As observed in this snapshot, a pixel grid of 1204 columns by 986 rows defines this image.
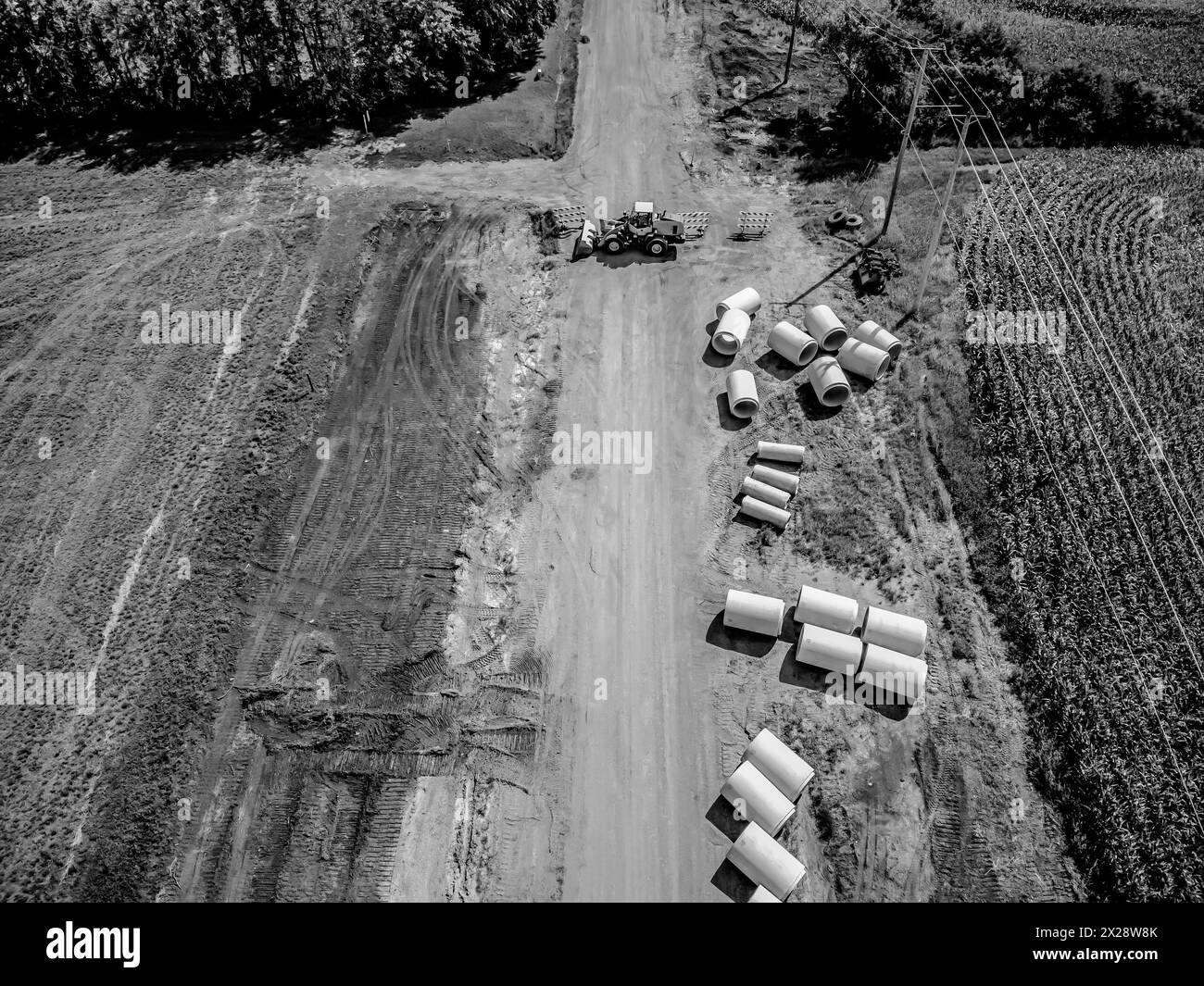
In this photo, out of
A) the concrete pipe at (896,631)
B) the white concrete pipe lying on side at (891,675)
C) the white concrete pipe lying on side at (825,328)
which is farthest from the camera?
the white concrete pipe lying on side at (825,328)

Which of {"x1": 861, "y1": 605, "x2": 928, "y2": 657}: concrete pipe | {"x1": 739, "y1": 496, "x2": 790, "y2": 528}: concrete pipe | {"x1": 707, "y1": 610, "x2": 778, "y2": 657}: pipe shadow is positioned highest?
{"x1": 739, "y1": 496, "x2": 790, "y2": 528}: concrete pipe

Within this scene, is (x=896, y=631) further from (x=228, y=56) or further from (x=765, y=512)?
(x=228, y=56)

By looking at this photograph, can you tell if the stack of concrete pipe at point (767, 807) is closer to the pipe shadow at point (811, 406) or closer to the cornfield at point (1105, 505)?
the cornfield at point (1105, 505)

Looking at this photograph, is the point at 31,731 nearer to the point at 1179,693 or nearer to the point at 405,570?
the point at 405,570

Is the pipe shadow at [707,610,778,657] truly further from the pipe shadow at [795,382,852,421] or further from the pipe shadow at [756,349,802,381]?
the pipe shadow at [756,349,802,381]

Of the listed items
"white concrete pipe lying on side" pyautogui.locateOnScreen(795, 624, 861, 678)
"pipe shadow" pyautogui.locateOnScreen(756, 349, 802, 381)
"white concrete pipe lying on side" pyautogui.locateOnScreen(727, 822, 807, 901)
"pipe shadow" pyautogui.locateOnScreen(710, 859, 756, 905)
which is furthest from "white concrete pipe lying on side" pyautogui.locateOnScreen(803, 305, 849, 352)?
"pipe shadow" pyautogui.locateOnScreen(710, 859, 756, 905)

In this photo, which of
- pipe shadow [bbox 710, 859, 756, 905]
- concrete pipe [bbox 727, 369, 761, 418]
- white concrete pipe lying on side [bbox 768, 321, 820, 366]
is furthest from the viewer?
white concrete pipe lying on side [bbox 768, 321, 820, 366]

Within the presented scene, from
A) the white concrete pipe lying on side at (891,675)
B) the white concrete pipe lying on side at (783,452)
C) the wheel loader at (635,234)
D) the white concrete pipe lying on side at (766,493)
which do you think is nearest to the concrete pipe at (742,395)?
the white concrete pipe lying on side at (783,452)
